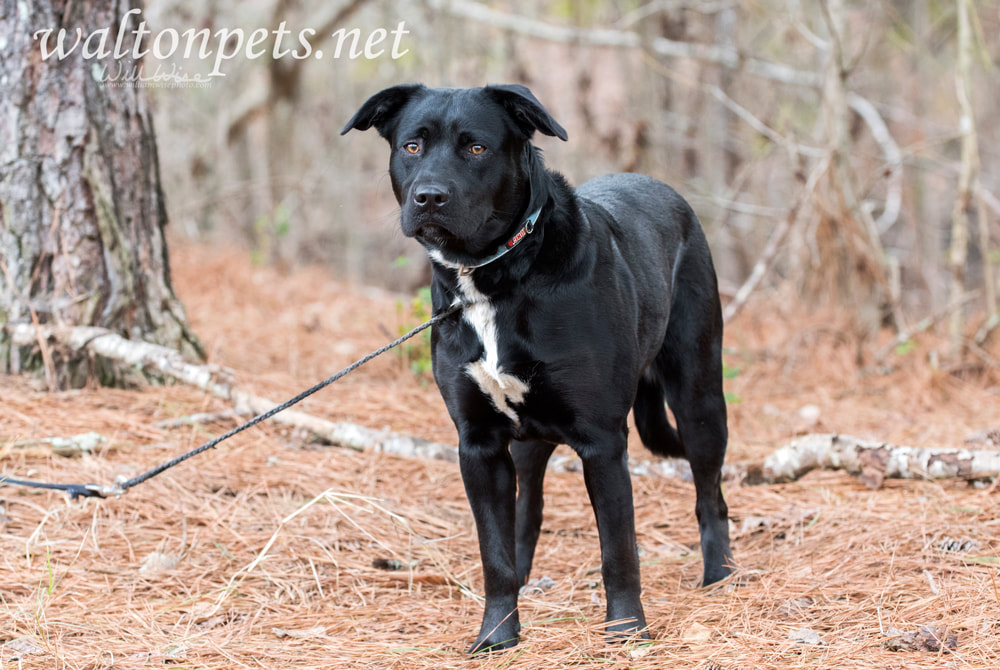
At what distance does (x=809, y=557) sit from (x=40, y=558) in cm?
256

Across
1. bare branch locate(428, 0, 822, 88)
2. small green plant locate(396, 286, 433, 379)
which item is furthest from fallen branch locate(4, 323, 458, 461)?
bare branch locate(428, 0, 822, 88)

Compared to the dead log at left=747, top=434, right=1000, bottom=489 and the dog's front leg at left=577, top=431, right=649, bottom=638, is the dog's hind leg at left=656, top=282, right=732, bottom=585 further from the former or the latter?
the dog's front leg at left=577, top=431, right=649, bottom=638

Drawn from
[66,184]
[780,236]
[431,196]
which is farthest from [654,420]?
[66,184]

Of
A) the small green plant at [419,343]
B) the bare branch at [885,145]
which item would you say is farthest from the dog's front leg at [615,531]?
the bare branch at [885,145]

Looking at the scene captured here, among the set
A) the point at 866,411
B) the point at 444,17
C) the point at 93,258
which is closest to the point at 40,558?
the point at 93,258

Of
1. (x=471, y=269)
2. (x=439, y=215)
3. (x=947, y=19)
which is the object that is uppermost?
(x=947, y=19)

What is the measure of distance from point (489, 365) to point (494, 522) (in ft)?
1.62

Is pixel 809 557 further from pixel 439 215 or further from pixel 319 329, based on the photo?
pixel 319 329

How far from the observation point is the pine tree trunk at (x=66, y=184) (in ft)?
12.7

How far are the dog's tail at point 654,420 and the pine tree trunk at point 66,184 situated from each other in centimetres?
245

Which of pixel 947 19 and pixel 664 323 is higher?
pixel 947 19

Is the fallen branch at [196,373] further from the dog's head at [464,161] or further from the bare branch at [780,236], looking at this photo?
the bare branch at [780,236]

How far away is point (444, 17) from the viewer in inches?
384

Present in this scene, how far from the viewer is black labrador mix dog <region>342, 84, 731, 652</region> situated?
2.45 metres
